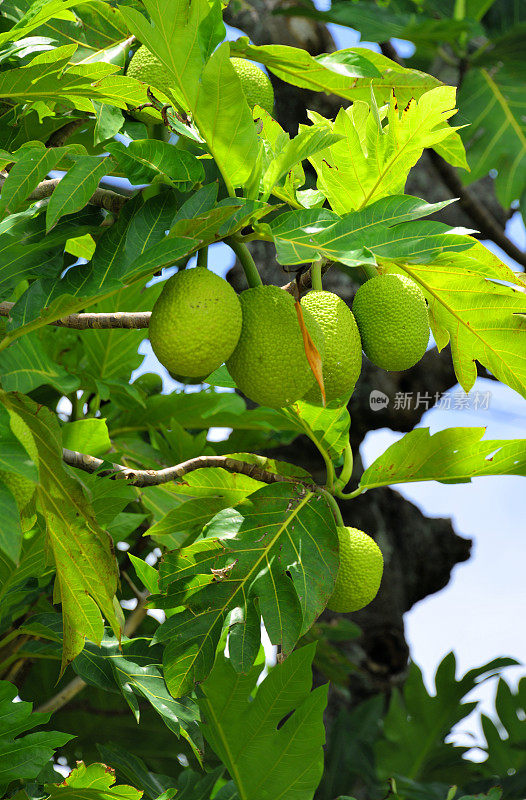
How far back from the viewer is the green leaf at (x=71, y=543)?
67 cm

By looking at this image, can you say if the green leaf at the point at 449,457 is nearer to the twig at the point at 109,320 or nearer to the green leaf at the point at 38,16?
the twig at the point at 109,320

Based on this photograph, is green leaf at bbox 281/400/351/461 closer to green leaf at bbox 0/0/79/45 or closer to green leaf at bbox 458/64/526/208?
green leaf at bbox 0/0/79/45

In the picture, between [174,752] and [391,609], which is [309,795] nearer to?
[174,752]

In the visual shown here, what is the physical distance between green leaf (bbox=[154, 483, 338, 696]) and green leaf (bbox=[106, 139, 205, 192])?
0.41 m

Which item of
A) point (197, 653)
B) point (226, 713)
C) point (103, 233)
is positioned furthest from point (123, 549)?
point (103, 233)

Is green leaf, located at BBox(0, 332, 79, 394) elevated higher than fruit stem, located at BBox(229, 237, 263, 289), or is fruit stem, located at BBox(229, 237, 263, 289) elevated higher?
fruit stem, located at BBox(229, 237, 263, 289)

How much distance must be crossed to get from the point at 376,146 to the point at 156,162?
208 mm

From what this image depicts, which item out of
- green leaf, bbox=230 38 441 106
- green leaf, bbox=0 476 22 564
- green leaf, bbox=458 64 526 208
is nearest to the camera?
green leaf, bbox=0 476 22 564

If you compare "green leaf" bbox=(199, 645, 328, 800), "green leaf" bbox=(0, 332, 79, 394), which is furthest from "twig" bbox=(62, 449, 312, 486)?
"green leaf" bbox=(199, 645, 328, 800)

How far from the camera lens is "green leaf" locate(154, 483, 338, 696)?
0.87m

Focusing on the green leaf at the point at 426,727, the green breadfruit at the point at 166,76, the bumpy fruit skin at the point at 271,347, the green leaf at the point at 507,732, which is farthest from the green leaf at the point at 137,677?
the green leaf at the point at 507,732

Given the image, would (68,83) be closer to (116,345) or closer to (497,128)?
(116,345)

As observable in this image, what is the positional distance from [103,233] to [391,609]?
1.92m

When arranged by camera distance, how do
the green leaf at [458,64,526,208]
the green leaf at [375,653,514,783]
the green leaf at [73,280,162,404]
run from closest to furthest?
the green leaf at [73,280,162,404]
the green leaf at [375,653,514,783]
the green leaf at [458,64,526,208]
